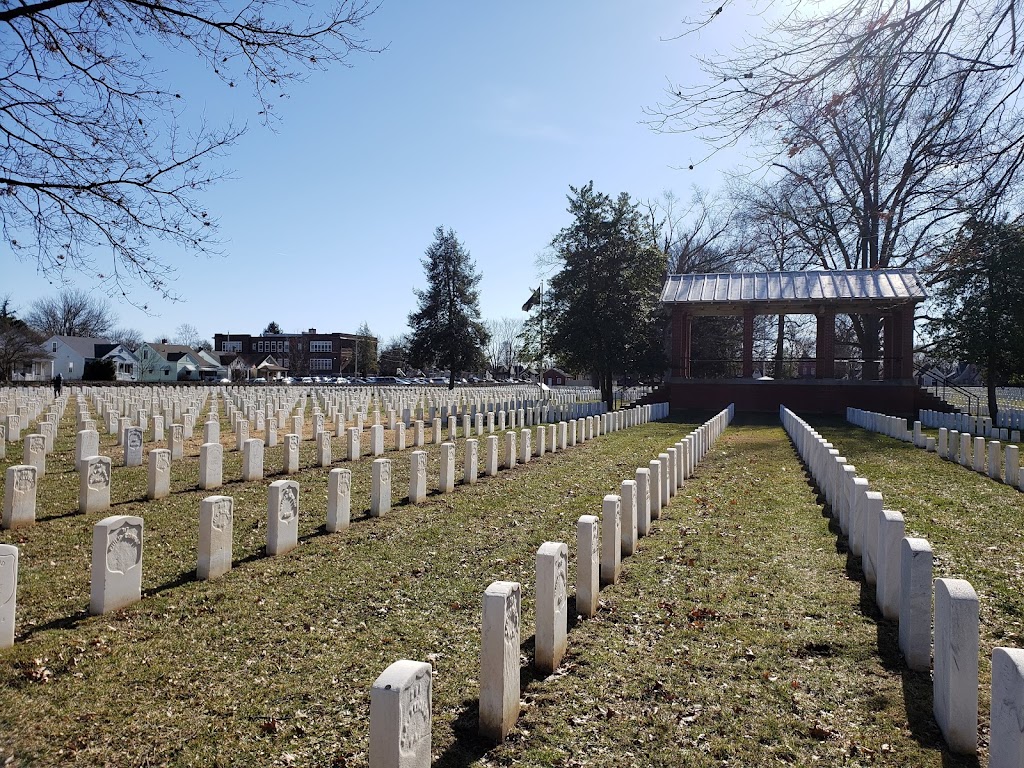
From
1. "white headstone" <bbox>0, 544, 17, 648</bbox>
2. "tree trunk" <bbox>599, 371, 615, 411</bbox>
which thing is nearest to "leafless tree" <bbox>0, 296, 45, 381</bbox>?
"tree trunk" <bbox>599, 371, 615, 411</bbox>

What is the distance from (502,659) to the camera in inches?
135

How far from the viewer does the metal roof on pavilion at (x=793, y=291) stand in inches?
1126

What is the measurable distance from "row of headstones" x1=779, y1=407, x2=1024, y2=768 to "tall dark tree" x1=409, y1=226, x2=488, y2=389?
155 feet

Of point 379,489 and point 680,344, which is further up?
point 680,344

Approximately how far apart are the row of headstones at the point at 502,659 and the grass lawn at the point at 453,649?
16 centimetres

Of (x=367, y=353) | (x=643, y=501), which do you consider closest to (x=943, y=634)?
(x=643, y=501)

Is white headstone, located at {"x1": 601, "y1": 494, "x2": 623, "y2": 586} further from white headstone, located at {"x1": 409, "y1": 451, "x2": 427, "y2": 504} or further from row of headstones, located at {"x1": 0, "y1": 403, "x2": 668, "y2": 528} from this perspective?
white headstone, located at {"x1": 409, "y1": 451, "x2": 427, "y2": 504}

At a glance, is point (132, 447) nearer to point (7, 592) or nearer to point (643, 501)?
point (7, 592)

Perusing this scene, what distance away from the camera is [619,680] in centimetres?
410

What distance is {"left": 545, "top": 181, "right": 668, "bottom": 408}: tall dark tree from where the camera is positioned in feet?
101

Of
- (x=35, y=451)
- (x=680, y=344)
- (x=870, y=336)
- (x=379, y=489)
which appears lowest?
(x=379, y=489)

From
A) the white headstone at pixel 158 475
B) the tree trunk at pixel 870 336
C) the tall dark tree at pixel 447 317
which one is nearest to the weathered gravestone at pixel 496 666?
the white headstone at pixel 158 475

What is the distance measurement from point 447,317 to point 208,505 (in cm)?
4799

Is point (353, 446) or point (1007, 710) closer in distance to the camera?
point (1007, 710)
